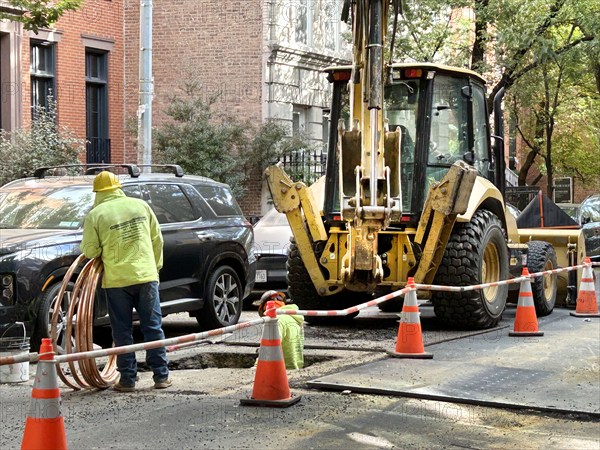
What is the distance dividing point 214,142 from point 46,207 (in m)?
13.0

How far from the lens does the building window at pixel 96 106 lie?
84.6ft

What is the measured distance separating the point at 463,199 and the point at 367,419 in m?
4.79

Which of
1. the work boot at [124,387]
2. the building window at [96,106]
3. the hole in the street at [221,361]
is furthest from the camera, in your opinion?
the building window at [96,106]

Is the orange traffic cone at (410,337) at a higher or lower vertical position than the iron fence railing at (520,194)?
lower

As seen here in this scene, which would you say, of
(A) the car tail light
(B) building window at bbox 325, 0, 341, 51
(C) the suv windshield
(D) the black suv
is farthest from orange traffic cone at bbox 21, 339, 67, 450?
(B) building window at bbox 325, 0, 341, 51

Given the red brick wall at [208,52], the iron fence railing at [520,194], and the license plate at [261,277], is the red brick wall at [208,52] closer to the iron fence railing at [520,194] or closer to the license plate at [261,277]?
the iron fence railing at [520,194]

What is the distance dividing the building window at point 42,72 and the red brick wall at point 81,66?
0.43 ft

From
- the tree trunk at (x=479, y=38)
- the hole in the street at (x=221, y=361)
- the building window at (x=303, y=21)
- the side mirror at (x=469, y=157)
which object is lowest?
the hole in the street at (x=221, y=361)

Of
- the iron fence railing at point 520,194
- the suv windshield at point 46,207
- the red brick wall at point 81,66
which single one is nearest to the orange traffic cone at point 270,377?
the suv windshield at point 46,207

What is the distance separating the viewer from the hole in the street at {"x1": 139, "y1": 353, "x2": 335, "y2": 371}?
33.8 feet

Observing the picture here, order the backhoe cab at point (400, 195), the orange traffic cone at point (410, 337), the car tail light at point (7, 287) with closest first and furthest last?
the car tail light at point (7, 287) < the orange traffic cone at point (410, 337) < the backhoe cab at point (400, 195)

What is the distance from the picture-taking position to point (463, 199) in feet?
39.2

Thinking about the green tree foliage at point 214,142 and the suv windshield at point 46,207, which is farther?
the green tree foliage at point 214,142

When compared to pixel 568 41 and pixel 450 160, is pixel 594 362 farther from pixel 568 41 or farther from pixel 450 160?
pixel 568 41
